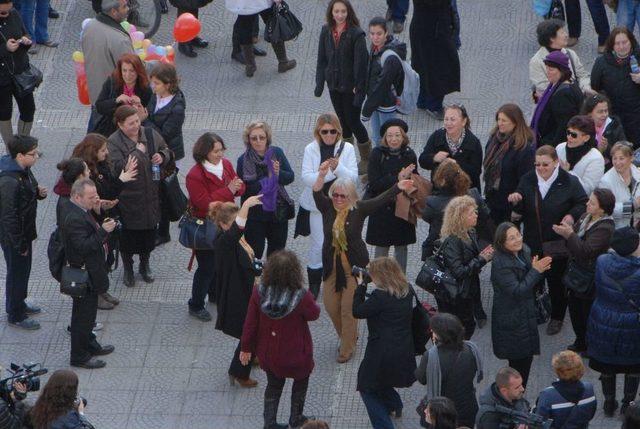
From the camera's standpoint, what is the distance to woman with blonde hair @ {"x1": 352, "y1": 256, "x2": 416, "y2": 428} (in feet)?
33.9

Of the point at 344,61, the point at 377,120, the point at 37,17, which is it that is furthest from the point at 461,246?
the point at 37,17

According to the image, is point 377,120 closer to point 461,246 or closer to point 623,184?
point 623,184

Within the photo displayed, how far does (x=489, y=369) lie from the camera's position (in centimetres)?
1155

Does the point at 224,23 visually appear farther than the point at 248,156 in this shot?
Yes

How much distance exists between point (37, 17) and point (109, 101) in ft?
11.4

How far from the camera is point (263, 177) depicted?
12172 millimetres

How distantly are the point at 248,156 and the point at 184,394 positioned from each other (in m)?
2.07

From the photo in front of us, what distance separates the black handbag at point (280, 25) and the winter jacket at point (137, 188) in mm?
3286

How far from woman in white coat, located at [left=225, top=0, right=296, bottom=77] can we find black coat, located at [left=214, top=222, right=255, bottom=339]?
15.2ft

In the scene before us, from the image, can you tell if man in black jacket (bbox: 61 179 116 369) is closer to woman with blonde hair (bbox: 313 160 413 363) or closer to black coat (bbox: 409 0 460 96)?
woman with blonde hair (bbox: 313 160 413 363)

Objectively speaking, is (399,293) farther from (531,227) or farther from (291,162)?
(291,162)

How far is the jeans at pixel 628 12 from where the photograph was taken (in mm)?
15250

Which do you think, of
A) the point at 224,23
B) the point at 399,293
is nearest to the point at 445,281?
the point at 399,293

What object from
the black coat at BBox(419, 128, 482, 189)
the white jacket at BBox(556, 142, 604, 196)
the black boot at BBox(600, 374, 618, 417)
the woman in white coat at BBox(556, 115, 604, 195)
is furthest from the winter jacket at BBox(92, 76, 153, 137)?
the black boot at BBox(600, 374, 618, 417)
